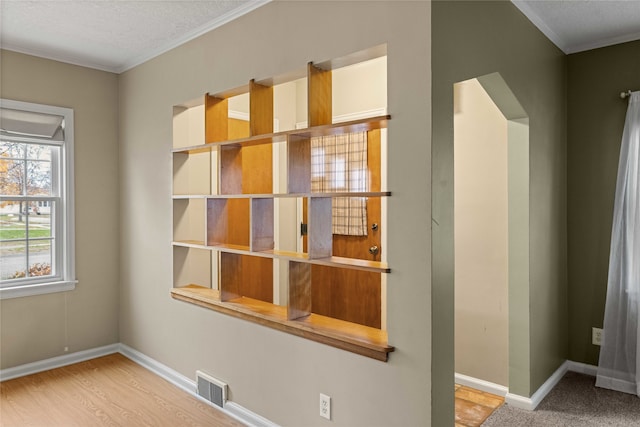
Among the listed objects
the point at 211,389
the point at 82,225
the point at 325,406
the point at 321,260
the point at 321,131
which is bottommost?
the point at 211,389

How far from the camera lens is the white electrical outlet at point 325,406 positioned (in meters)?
2.21

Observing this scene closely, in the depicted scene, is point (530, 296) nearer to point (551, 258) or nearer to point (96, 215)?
point (551, 258)

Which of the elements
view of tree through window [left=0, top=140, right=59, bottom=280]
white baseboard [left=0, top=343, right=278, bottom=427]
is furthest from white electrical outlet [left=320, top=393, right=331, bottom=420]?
view of tree through window [left=0, top=140, right=59, bottom=280]

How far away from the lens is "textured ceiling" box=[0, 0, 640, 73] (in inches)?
102

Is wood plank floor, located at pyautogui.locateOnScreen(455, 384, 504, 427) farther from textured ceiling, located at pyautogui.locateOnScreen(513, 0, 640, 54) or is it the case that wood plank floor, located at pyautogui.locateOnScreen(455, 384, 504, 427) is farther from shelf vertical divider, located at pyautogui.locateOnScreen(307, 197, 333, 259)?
textured ceiling, located at pyautogui.locateOnScreen(513, 0, 640, 54)

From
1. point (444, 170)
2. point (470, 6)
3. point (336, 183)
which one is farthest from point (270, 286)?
point (470, 6)

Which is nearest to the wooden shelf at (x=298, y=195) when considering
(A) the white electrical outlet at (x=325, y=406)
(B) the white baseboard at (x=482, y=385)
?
(A) the white electrical outlet at (x=325, y=406)

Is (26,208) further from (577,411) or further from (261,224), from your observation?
(577,411)

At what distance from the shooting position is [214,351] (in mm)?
2906

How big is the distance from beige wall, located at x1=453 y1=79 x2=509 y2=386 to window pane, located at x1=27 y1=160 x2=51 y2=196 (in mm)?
3265

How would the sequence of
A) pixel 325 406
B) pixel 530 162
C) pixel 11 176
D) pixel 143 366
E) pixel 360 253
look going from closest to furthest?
pixel 325 406 < pixel 530 162 < pixel 11 176 < pixel 143 366 < pixel 360 253

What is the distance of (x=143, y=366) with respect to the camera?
11.6 ft

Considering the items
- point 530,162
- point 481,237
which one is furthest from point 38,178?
point 530,162

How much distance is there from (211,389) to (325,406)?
3.30 feet
